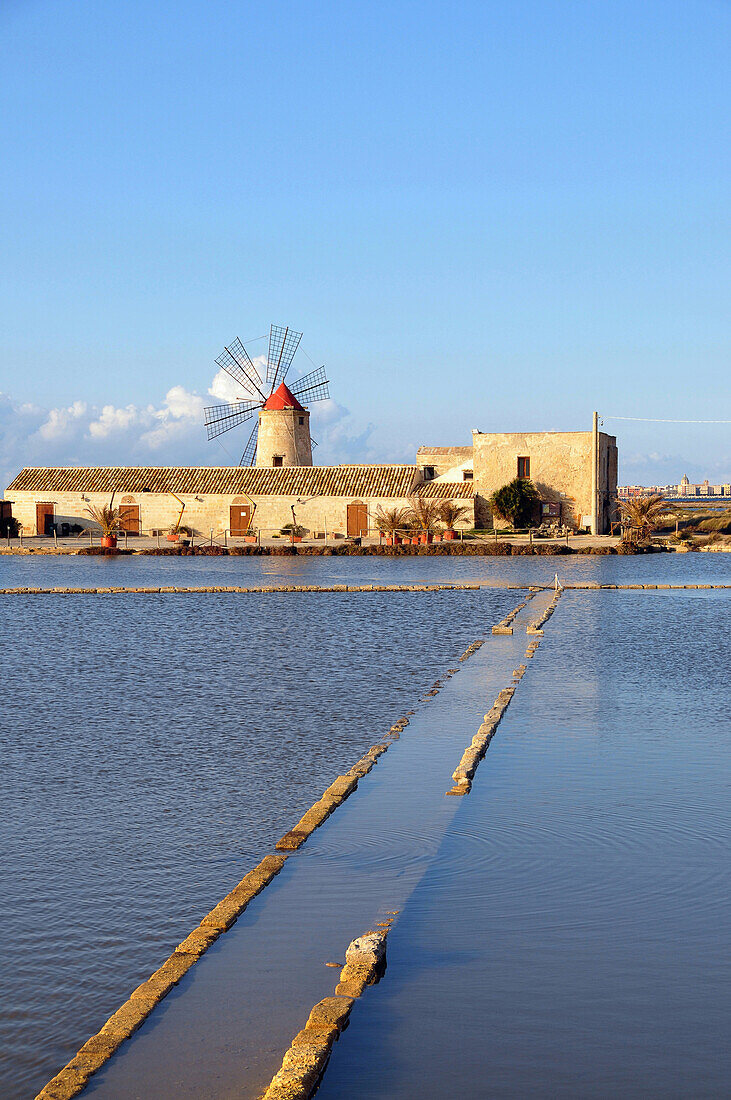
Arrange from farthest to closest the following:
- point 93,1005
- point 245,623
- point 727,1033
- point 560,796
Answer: point 245,623, point 560,796, point 93,1005, point 727,1033

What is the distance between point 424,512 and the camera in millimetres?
45594

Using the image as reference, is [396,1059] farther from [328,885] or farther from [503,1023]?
[328,885]

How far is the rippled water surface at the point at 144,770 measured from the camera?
4.79 m

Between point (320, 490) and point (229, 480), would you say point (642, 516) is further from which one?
point (229, 480)

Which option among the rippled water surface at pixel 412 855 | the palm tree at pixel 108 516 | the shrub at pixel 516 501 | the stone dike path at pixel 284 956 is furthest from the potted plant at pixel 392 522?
the stone dike path at pixel 284 956

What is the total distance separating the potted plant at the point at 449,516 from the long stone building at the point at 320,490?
0.49 meters

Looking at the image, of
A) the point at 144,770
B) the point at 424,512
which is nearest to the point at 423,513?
the point at 424,512

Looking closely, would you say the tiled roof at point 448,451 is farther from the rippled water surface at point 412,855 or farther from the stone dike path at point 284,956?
the stone dike path at point 284,956

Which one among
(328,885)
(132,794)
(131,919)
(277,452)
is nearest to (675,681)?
(132,794)

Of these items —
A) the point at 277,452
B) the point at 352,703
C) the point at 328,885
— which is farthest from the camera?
the point at 277,452

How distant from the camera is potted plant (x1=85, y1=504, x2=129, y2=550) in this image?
144 feet

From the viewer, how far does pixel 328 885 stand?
576cm

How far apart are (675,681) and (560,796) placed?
593 centimetres

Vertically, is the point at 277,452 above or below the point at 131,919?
above
